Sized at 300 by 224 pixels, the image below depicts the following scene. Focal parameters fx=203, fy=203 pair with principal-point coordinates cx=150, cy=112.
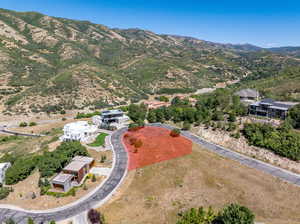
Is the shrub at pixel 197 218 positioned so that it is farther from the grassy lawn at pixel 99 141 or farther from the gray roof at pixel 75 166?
the grassy lawn at pixel 99 141

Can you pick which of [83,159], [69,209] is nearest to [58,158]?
[83,159]

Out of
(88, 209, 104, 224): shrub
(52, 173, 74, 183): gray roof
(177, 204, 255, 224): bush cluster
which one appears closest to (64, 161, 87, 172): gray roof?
(52, 173, 74, 183): gray roof

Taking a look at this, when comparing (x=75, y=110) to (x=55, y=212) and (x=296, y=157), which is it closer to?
(x=55, y=212)

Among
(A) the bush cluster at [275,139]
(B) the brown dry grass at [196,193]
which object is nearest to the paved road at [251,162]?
(B) the brown dry grass at [196,193]

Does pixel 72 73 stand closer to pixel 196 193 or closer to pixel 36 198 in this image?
pixel 36 198

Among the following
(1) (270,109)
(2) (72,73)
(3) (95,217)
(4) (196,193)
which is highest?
(2) (72,73)

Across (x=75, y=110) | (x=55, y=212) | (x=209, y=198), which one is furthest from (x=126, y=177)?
(x=75, y=110)

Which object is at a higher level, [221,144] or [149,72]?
[149,72]
